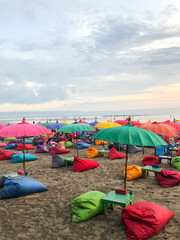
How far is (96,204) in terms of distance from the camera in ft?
14.1

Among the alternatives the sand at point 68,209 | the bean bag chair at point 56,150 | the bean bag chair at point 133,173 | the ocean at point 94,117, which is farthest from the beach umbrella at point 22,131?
the ocean at point 94,117

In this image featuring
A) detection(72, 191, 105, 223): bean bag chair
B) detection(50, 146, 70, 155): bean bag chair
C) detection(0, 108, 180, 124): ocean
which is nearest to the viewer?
detection(72, 191, 105, 223): bean bag chair

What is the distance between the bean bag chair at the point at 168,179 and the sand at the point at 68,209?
0.16 m

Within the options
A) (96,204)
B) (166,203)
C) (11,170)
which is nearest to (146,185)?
(166,203)

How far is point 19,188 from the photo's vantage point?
541cm

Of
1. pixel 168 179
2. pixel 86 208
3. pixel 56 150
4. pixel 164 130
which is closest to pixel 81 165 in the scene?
pixel 168 179

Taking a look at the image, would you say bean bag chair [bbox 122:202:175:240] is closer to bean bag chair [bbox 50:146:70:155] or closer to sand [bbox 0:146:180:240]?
sand [bbox 0:146:180:240]

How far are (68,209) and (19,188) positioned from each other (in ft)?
5.14

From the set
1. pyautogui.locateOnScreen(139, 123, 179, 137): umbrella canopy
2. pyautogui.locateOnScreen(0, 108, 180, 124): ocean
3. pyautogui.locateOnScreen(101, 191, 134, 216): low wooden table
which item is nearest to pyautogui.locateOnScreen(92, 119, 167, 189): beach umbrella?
pyautogui.locateOnScreen(101, 191, 134, 216): low wooden table

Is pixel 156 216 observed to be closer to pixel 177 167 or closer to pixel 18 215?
pixel 18 215

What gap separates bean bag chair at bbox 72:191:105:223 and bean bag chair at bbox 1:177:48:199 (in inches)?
71.1

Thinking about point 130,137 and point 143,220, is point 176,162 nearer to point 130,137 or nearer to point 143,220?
point 130,137

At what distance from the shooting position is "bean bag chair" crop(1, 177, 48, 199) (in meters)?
5.34

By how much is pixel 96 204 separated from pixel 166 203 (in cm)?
194
